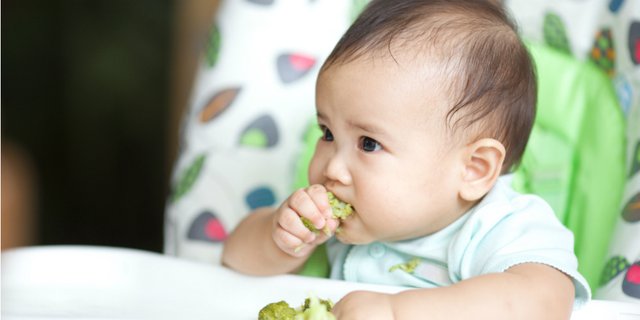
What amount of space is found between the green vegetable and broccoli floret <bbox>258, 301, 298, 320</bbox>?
223 millimetres

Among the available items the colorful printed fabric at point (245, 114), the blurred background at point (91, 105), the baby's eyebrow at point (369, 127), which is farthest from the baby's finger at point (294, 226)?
the blurred background at point (91, 105)

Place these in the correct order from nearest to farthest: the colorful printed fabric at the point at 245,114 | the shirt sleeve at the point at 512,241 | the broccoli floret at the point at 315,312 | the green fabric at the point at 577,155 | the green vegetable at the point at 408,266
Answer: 1. the broccoli floret at the point at 315,312
2. the shirt sleeve at the point at 512,241
3. the green vegetable at the point at 408,266
4. the green fabric at the point at 577,155
5. the colorful printed fabric at the point at 245,114

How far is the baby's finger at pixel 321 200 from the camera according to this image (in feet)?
2.74

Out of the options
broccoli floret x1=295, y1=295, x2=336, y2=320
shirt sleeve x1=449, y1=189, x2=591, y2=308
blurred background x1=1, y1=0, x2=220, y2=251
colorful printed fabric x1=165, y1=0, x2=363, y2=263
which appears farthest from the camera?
blurred background x1=1, y1=0, x2=220, y2=251

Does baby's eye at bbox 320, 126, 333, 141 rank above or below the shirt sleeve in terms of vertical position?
above

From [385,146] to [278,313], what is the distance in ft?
0.66

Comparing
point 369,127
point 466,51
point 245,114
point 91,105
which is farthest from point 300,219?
point 91,105

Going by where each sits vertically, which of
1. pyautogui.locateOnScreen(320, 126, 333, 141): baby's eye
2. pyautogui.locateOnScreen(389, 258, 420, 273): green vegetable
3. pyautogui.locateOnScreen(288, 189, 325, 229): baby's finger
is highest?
pyautogui.locateOnScreen(320, 126, 333, 141): baby's eye

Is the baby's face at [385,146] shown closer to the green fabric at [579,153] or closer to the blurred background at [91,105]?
the green fabric at [579,153]

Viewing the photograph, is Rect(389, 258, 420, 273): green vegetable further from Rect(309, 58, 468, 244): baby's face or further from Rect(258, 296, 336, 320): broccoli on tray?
Rect(258, 296, 336, 320): broccoli on tray

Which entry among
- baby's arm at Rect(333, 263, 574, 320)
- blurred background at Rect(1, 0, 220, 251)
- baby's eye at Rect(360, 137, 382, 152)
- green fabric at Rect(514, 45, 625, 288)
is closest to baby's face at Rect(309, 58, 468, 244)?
baby's eye at Rect(360, 137, 382, 152)

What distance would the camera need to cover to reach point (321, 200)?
0.83m

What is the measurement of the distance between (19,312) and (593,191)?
0.68 m

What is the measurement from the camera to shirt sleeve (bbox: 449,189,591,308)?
0.81 m
